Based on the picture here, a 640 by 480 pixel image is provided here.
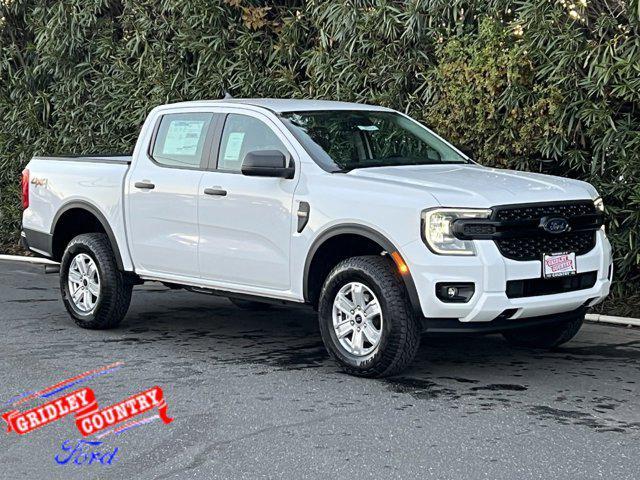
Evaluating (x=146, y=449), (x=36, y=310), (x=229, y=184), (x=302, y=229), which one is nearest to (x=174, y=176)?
(x=229, y=184)

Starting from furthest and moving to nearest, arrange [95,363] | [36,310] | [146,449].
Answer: [36,310], [95,363], [146,449]

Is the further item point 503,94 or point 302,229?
point 503,94

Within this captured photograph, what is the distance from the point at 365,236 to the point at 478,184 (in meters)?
0.78

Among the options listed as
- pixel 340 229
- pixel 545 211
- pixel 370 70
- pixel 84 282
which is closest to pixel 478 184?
pixel 545 211

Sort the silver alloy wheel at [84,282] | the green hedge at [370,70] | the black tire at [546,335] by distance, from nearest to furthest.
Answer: the black tire at [546,335], the silver alloy wheel at [84,282], the green hedge at [370,70]

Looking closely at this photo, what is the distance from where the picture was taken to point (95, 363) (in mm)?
8039

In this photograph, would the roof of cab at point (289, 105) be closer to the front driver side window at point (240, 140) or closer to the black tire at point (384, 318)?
the front driver side window at point (240, 140)

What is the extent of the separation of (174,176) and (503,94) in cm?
347

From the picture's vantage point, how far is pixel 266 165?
7.75 meters

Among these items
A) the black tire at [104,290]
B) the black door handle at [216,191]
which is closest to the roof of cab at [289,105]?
the black door handle at [216,191]

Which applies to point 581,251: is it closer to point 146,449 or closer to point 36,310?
point 146,449

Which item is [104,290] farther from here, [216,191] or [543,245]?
[543,245]

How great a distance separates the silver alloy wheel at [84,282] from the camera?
30.9 feet

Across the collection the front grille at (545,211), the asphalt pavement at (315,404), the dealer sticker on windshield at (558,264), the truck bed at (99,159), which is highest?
the truck bed at (99,159)
